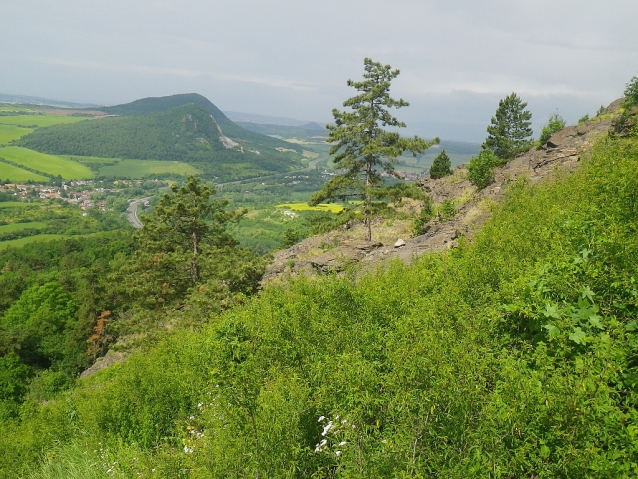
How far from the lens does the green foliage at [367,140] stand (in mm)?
20797

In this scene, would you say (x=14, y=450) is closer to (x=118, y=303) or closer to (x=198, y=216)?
(x=198, y=216)

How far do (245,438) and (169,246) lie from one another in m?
22.7

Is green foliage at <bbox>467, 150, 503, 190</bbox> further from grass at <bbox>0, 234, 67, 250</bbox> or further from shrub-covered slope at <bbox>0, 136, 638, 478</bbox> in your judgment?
grass at <bbox>0, 234, 67, 250</bbox>

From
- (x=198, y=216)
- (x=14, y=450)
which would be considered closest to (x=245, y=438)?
(x=14, y=450)

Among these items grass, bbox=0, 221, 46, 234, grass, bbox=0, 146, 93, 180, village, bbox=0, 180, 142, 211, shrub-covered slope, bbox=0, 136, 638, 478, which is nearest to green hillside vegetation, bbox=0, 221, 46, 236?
grass, bbox=0, 221, 46, 234

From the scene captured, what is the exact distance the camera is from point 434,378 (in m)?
4.38

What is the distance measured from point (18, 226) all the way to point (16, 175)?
274ft

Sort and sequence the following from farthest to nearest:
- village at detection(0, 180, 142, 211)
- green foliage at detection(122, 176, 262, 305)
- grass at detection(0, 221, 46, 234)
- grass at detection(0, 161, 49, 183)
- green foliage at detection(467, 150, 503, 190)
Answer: grass at detection(0, 161, 49, 183), village at detection(0, 180, 142, 211), grass at detection(0, 221, 46, 234), green foliage at detection(467, 150, 503, 190), green foliage at detection(122, 176, 262, 305)

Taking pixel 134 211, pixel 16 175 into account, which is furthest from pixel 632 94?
pixel 16 175

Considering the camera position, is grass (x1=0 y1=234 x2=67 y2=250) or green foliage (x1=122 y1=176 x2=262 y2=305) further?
grass (x1=0 y1=234 x2=67 y2=250)

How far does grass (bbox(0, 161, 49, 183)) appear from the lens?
161875mm

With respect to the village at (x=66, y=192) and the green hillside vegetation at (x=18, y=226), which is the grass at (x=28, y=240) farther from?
the village at (x=66, y=192)

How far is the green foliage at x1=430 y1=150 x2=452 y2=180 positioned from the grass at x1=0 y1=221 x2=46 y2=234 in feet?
363

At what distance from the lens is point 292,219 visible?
109 meters
